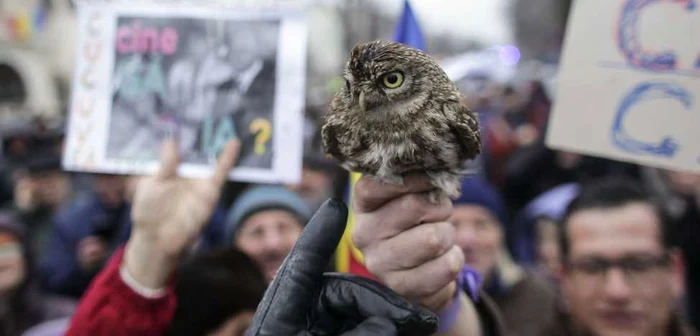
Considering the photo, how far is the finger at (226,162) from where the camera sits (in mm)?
1924

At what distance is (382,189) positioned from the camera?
47.8 inches

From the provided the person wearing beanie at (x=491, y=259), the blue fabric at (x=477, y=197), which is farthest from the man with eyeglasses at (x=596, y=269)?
the blue fabric at (x=477, y=197)

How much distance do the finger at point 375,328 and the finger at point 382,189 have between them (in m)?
0.27

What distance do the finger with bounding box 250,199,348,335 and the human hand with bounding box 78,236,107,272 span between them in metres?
2.37

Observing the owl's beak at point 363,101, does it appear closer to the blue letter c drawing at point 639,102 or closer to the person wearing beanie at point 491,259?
the blue letter c drawing at point 639,102

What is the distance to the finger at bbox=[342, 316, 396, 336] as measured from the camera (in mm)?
1066

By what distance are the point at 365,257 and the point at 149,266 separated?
863 millimetres

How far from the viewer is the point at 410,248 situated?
1.20 meters

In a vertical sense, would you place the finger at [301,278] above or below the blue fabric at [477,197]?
above

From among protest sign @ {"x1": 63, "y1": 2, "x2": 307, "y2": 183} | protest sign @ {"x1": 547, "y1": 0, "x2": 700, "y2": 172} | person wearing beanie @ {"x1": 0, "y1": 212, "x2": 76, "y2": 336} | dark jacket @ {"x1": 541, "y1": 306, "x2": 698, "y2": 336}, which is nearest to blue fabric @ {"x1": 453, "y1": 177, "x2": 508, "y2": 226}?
dark jacket @ {"x1": 541, "y1": 306, "x2": 698, "y2": 336}

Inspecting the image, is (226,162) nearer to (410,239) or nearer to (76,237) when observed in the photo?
(410,239)

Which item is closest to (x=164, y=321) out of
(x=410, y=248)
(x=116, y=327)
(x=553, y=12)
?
(x=116, y=327)

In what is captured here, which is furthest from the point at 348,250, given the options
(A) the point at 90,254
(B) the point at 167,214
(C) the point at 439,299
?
(A) the point at 90,254

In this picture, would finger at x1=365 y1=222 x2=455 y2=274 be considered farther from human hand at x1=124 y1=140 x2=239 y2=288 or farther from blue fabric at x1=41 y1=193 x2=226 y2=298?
blue fabric at x1=41 y1=193 x2=226 y2=298
